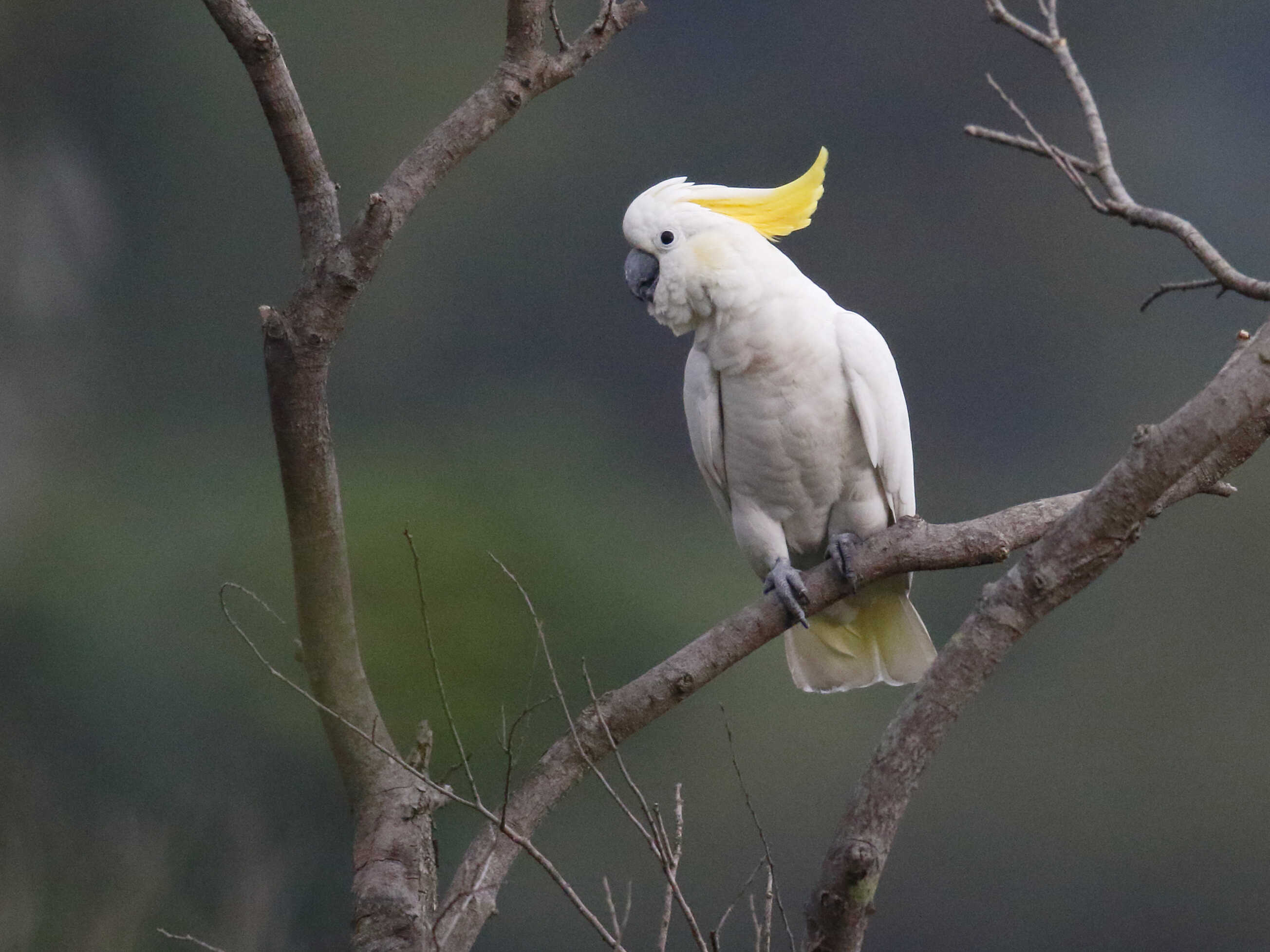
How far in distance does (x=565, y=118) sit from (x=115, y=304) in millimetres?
1404

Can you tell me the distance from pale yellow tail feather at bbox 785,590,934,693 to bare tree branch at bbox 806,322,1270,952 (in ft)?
2.64

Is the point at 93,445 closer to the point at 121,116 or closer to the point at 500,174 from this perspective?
Result: the point at 121,116

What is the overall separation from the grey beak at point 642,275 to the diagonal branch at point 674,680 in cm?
58

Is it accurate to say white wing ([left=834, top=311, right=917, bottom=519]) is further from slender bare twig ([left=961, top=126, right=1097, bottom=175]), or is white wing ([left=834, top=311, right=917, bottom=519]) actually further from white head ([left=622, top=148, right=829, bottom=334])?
slender bare twig ([left=961, top=126, right=1097, bottom=175])

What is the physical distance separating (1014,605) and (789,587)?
672 millimetres

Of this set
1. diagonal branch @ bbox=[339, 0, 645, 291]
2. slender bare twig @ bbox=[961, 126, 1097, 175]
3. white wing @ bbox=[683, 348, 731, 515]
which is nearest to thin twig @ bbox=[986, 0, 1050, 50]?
slender bare twig @ bbox=[961, 126, 1097, 175]

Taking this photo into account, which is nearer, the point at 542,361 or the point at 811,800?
the point at 811,800

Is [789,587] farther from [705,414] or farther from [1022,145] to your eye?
[1022,145]

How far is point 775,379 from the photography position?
82.1 inches

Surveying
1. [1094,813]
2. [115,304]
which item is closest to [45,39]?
[115,304]

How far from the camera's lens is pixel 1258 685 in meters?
3.22

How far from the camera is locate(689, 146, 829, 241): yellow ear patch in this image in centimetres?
210

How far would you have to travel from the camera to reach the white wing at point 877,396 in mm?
2084

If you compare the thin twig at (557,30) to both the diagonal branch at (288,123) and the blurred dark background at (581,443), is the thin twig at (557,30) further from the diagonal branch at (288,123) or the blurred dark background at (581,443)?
the blurred dark background at (581,443)
